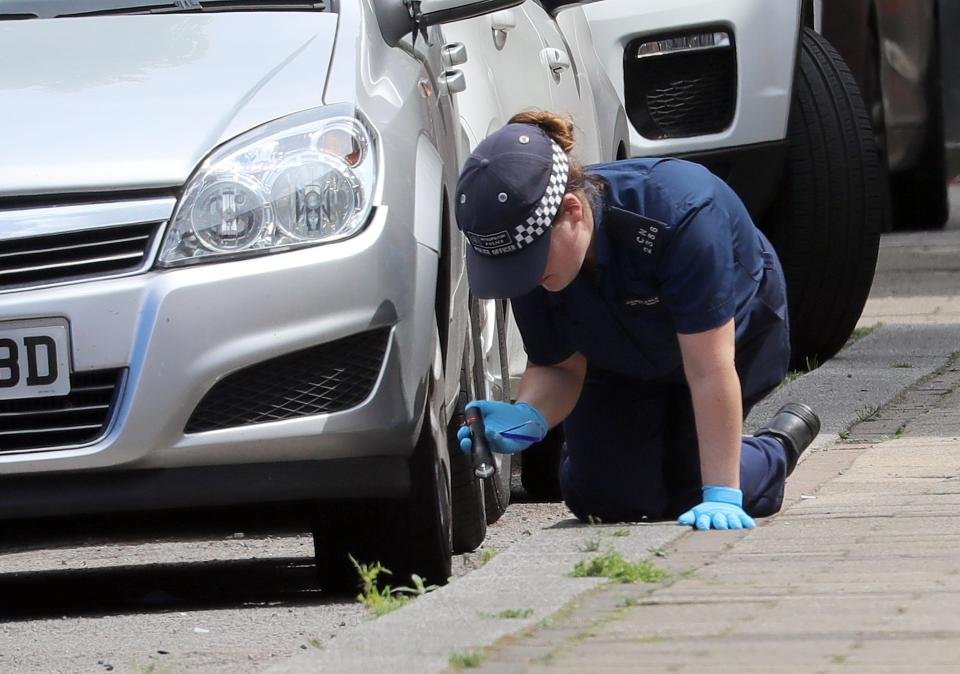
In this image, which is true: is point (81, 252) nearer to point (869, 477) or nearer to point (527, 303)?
point (527, 303)

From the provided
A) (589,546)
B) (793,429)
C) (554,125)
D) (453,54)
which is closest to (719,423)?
(589,546)

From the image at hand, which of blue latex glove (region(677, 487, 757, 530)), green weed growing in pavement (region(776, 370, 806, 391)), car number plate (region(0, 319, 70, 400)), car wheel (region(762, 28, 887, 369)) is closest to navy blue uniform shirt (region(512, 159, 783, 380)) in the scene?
blue latex glove (region(677, 487, 757, 530))

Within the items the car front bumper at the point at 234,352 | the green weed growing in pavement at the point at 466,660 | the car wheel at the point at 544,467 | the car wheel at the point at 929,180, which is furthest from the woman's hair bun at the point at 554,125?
the car wheel at the point at 929,180

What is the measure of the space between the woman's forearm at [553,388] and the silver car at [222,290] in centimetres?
40

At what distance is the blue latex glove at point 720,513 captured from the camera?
4402 millimetres

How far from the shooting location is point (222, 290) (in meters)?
4.00

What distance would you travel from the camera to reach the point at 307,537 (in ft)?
18.6

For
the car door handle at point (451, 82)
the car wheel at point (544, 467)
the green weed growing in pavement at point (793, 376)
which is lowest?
the green weed growing in pavement at point (793, 376)

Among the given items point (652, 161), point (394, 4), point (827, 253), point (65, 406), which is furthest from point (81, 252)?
point (827, 253)

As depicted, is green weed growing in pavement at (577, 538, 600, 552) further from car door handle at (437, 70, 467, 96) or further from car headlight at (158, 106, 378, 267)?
car door handle at (437, 70, 467, 96)

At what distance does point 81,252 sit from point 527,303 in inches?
41.4

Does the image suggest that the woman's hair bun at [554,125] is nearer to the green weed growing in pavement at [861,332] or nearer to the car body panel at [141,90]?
the car body panel at [141,90]

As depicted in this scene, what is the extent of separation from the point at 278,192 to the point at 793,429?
5.44 ft

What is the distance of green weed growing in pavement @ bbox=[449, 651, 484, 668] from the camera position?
3.17 meters
